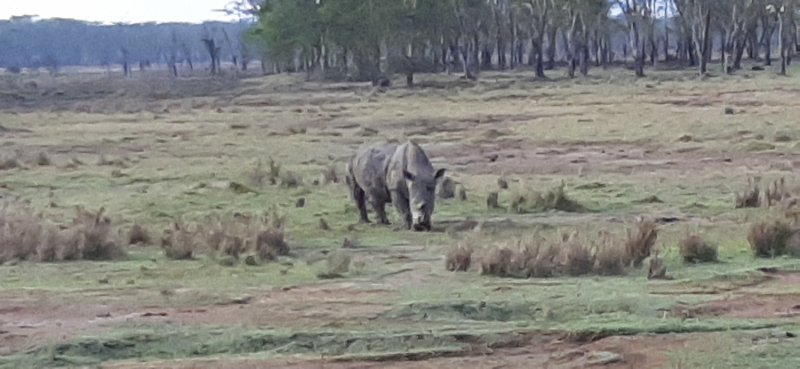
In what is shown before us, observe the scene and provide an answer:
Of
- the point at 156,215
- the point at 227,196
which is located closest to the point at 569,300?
the point at 156,215

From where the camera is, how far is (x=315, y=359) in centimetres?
899

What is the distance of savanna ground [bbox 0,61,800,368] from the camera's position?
9.36m

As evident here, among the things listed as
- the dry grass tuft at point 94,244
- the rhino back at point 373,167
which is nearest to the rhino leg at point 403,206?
the rhino back at point 373,167

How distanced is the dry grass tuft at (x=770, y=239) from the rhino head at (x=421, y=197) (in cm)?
452

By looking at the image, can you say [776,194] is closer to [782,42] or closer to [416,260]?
[416,260]

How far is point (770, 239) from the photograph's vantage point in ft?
45.3

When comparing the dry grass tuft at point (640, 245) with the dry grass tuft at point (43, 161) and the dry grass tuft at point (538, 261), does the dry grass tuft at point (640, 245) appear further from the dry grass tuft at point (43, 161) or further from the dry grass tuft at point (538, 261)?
the dry grass tuft at point (43, 161)

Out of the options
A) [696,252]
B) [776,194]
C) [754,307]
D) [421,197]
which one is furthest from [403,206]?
[754,307]

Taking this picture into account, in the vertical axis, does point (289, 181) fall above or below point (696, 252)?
below

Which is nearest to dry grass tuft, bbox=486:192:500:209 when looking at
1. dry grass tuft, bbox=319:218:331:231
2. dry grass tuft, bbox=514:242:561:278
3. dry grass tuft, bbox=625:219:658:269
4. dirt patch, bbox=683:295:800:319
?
dry grass tuft, bbox=319:218:331:231

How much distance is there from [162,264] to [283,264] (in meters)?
1.28

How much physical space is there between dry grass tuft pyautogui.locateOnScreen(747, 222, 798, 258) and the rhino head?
4.52m

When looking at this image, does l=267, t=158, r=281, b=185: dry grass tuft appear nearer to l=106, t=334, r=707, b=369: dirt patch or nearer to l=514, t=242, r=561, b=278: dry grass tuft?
l=514, t=242, r=561, b=278: dry grass tuft

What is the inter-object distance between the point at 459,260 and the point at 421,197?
3.90 meters
